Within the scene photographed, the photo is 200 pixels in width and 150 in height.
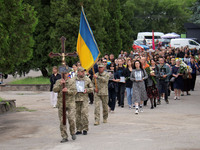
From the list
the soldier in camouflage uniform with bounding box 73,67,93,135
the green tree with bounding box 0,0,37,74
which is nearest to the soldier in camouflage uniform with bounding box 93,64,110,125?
the soldier in camouflage uniform with bounding box 73,67,93,135

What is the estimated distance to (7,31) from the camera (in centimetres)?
1739

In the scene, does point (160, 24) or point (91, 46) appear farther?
point (160, 24)

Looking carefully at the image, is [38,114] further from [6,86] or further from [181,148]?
[6,86]

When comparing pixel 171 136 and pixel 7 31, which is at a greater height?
pixel 7 31

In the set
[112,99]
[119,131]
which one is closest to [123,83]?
[112,99]

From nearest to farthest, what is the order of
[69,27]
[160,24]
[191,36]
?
[69,27] < [191,36] < [160,24]

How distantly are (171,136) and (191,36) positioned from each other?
5635 centimetres

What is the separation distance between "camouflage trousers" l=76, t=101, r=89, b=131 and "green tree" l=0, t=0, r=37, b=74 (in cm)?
482

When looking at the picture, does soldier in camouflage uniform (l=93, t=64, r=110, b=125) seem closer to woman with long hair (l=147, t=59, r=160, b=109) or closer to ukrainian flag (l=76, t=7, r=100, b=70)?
ukrainian flag (l=76, t=7, r=100, b=70)

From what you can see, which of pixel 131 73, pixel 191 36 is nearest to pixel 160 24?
pixel 191 36

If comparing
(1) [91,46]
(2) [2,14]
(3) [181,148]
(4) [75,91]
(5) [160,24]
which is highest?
(5) [160,24]

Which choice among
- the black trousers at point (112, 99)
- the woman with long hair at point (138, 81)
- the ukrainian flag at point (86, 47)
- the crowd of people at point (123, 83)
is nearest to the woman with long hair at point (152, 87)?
the crowd of people at point (123, 83)

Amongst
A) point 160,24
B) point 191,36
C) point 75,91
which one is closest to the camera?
point 75,91

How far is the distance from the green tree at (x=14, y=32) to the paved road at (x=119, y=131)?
1831mm
